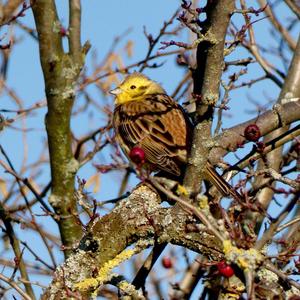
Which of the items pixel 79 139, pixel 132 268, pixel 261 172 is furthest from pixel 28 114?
pixel 261 172

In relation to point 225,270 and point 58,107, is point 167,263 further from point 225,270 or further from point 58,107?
point 225,270

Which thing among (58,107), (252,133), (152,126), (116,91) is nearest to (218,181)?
(252,133)

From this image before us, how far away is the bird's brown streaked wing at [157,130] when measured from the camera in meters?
5.51

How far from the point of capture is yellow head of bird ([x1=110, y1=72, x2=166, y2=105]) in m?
6.77

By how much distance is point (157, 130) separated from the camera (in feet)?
19.2

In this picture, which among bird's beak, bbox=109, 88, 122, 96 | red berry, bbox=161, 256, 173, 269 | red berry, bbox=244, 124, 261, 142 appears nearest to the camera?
red berry, bbox=244, 124, 261, 142

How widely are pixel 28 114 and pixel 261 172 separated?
3945mm

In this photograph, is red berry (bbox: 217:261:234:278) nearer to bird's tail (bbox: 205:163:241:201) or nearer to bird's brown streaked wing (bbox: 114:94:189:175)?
bird's tail (bbox: 205:163:241:201)

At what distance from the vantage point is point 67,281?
400 centimetres

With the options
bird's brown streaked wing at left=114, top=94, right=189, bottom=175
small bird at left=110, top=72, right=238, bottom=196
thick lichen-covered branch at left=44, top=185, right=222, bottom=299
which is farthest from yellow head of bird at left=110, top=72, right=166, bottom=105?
thick lichen-covered branch at left=44, top=185, right=222, bottom=299

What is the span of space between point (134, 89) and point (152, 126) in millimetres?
961

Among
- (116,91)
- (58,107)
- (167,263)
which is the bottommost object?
(167,263)

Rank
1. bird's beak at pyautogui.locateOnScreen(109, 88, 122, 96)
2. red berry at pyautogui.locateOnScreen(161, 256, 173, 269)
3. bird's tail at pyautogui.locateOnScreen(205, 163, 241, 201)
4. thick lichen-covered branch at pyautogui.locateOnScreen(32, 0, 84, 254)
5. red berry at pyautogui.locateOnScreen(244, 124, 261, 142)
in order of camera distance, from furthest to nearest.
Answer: bird's beak at pyautogui.locateOnScreen(109, 88, 122, 96)
thick lichen-covered branch at pyautogui.locateOnScreen(32, 0, 84, 254)
red berry at pyautogui.locateOnScreen(161, 256, 173, 269)
bird's tail at pyautogui.locateOnScreen(205, 163, 241, 201)
red berry at pyautogui.locateOnScreen(244, 124, 261, 142)

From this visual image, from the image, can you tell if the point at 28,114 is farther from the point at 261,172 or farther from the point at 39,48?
A: the point at 261,172
